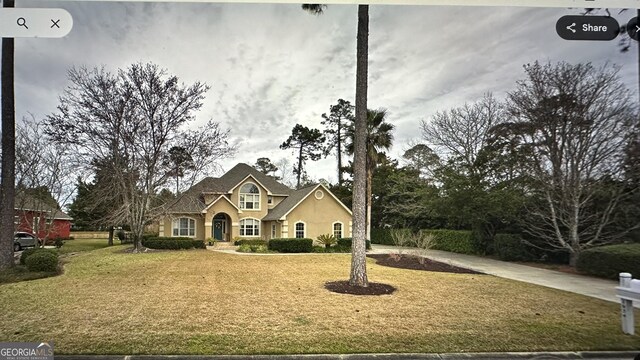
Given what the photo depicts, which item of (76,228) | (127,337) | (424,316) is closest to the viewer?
(127,337)

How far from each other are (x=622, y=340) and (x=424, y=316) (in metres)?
1.16

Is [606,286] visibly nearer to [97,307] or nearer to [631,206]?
[631,206]

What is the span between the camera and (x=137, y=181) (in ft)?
25.4

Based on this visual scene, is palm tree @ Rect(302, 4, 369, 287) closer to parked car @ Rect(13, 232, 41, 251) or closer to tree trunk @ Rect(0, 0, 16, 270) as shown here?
tree trunk @ Rect(0, 0, 16, 270)

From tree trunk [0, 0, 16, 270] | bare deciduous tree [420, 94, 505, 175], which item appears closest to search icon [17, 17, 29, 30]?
tree trunk [0, 0, 16, 270]

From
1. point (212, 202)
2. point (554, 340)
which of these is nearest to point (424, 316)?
point (554, 340)

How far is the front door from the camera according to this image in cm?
1103

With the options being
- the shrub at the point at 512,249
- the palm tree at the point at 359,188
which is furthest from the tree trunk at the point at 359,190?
the shrub at the point at 512,249

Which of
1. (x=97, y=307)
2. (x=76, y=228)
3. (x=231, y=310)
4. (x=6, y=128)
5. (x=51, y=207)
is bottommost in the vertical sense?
(x=231, y=310)

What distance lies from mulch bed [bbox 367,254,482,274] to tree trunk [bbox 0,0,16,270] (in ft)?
16.2

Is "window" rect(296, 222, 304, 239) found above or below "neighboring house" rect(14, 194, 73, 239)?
below

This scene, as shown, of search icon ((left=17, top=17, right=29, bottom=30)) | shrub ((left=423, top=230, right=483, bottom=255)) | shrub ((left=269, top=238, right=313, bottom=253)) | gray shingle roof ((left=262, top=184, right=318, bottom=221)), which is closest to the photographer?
search icon ((left=17, top=17, right=29, bottom=30))

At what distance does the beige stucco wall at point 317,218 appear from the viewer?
9320 millimetres

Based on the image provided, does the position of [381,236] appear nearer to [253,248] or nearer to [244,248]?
[253,248]
